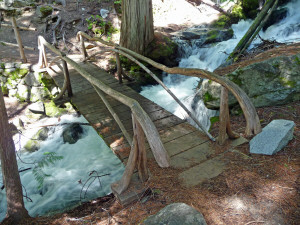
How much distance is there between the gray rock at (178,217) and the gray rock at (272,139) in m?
1.39

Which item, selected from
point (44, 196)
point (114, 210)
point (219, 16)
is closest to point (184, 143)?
point (114, 210)

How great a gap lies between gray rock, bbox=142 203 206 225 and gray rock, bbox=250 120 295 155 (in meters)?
1.39

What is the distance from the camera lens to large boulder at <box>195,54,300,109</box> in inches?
168

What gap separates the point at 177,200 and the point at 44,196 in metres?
3.24

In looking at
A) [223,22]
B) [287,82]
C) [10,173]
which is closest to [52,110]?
[10,173]

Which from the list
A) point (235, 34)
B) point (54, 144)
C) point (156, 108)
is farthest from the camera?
point (235, 34)

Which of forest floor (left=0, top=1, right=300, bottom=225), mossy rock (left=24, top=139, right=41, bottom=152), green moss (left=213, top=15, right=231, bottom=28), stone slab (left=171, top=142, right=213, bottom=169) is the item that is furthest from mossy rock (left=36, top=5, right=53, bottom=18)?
stone slab (left=171, top=142, right=213, bottom=169)

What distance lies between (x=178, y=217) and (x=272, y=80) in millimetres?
3237

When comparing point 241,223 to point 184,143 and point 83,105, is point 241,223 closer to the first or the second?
point 184,143

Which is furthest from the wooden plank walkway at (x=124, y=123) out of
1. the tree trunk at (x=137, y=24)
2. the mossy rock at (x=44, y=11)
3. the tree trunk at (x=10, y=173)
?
the mossy rock at (x=44, y=11)

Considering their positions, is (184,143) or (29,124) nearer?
(184,143)

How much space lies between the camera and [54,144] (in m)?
6.43

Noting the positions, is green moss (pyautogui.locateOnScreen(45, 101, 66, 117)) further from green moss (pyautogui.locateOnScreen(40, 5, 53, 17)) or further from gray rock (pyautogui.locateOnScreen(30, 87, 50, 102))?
green moss (pyautogui.locateOnScreen(40, 5, 53, 17))

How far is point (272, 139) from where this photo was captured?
10.2 feet
